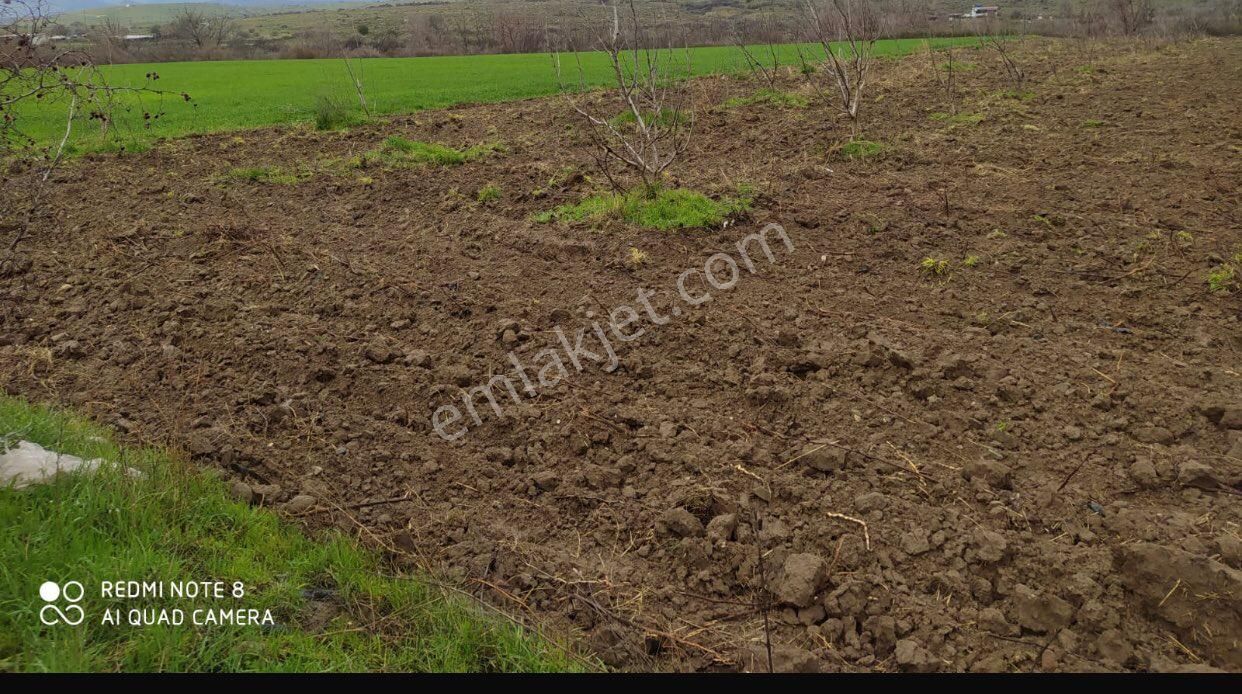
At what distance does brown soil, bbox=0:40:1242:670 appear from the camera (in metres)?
2.67

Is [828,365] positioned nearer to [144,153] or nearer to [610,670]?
[610,670]

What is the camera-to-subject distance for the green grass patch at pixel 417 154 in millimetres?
8984

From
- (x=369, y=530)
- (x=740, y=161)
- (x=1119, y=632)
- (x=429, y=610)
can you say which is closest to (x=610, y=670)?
(x=429, y=610)

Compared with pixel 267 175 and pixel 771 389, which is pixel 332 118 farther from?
pixel 771 389

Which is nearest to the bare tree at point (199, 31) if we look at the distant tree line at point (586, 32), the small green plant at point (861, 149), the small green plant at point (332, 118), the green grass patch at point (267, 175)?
the distant tree line at point (586, 32)

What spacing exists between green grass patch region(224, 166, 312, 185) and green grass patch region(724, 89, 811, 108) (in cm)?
641

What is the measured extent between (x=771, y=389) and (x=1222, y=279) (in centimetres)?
306

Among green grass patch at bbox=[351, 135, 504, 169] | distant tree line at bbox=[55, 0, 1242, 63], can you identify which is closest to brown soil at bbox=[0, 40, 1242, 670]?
green grass patch at bbox=[351, 135, 504, 169]

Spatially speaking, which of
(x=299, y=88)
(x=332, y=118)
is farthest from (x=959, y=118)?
(x=299, y=88)

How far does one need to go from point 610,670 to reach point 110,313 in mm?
5020

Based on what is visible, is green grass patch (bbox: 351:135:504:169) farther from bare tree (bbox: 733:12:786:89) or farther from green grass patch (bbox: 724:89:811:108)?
bare tree (bbox: 733:12:786:89)

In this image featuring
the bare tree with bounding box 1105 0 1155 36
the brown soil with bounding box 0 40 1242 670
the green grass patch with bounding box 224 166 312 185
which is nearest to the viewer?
the brown soil with bounding box 0 40 1242 670

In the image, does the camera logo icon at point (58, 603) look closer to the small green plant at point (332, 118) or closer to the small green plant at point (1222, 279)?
the small green plant at point (1222, 279)

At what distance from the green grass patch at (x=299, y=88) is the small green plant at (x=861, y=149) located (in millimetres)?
3415
